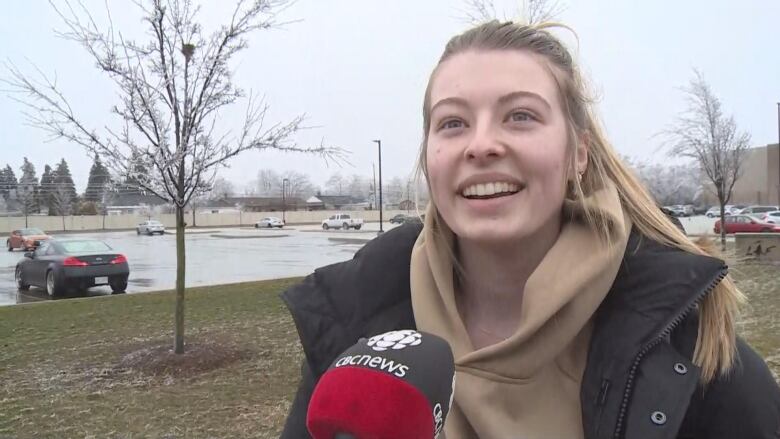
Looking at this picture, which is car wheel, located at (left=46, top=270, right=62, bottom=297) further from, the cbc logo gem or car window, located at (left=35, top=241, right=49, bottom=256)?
the cbc logo gem

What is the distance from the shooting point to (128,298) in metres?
11.6

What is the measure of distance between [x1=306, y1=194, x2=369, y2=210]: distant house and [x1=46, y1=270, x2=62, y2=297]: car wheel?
255ft

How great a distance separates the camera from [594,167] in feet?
5.66

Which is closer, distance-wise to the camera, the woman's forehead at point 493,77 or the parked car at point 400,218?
the woman's forehead at point 493,77

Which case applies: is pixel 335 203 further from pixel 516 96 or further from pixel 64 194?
pixel 516 96

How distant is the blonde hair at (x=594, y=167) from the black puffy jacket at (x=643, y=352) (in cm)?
5

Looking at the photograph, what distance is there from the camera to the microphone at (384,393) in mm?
916

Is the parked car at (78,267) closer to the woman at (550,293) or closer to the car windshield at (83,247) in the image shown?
the car windshield at (83,247)

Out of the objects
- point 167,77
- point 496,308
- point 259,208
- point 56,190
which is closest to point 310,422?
point 496,308

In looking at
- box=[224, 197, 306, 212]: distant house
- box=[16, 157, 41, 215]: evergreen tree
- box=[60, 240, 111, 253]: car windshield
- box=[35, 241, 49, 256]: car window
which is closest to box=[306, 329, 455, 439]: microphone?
box=[60, 240, 111, 253]: car windshield

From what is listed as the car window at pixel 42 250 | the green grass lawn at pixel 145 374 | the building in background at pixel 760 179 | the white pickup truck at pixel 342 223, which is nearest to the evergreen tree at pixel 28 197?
the white pickup truck at pixel 342 223

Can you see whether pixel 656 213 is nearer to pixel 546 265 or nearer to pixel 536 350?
pixel 546 265

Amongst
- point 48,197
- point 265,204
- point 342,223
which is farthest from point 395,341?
point 265,204

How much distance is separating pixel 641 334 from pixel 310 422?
2.88ft
